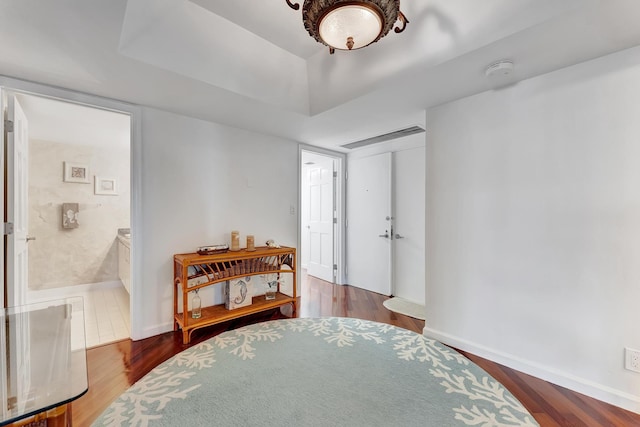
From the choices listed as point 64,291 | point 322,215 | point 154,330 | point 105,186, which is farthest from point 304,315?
point 105,186

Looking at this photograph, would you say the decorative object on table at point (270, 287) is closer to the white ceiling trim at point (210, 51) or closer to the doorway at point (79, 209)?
the doorway at point (79, 209)

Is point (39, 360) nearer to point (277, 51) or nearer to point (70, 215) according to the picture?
point (277, 51)

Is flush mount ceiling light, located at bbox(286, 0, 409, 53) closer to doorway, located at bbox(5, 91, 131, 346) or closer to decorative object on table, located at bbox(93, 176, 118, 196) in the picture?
doorway, located at bbox(5, 91, 131, 346)

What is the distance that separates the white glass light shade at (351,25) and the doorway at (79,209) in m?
2.81

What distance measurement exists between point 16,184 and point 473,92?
11.5 ft

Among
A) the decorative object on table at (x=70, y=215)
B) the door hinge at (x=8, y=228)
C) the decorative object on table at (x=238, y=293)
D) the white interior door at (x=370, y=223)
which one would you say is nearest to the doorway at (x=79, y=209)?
the decorative object on table at (x=70, y=215)

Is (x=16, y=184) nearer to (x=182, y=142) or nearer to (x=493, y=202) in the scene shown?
(x=182, y=142)

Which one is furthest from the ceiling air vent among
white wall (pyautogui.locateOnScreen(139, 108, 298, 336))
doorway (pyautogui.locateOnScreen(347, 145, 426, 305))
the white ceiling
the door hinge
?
the door hinge

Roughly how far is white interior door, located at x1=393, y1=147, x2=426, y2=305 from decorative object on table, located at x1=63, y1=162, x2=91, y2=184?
4305 mm

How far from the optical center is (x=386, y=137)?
3559mm

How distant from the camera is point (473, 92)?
2.16 m

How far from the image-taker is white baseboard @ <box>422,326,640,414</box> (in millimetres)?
1626

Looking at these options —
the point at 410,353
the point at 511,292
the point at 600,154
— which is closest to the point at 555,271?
the point at 511,292

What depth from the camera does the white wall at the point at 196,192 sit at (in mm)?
2527
